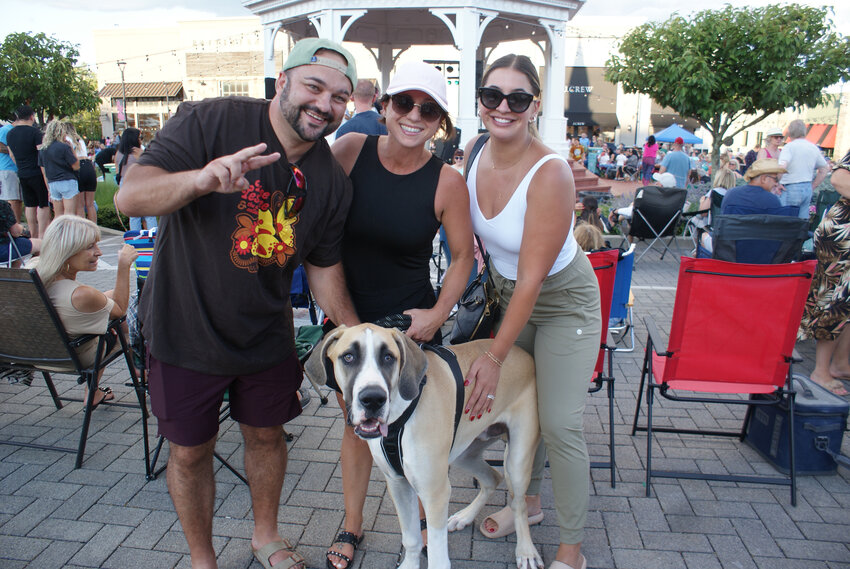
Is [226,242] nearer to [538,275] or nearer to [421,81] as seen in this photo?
[421,81]

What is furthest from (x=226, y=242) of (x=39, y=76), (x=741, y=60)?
(x=39, y=76)

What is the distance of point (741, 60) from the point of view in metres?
13.0

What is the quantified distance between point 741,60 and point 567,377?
43.9 ft

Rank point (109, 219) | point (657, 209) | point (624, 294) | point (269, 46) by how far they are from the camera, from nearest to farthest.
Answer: point (624, 294)
point (657, 209)
point (109, 219)
point (269, 46)

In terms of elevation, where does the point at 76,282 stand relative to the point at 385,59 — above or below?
below

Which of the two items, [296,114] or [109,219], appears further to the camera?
[109,219]

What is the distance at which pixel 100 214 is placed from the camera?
12.9 m

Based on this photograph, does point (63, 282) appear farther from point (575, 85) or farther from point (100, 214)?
point (575, 85)

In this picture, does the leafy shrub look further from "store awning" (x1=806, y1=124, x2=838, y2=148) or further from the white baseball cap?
"store awning" (x1=806, y1=124, x2=838, y2=148)

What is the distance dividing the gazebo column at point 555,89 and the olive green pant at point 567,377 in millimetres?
14849

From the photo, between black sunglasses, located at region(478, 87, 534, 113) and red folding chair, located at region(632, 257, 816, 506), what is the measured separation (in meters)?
1.55

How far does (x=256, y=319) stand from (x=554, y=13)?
55.3 feet

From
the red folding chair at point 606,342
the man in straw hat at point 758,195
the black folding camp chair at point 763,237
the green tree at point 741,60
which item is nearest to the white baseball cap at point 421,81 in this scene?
the red folding chair at point 606,342

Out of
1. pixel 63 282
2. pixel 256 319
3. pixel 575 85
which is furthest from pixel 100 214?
pixel 575 85
